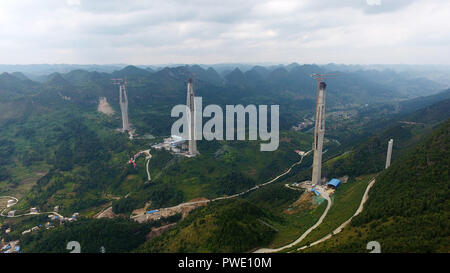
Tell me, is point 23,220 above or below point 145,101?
below

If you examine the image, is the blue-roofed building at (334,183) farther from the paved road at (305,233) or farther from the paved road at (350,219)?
the paved road at (350,219)

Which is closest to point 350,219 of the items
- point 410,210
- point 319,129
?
point 410,210

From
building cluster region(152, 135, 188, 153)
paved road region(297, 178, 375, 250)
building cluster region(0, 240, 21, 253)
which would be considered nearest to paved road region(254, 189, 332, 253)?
paved road region(297, 178, 375, 250)

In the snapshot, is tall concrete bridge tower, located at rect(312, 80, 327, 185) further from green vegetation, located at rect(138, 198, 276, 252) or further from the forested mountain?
green vegetation, located at rect(138, 198, 276, 252)

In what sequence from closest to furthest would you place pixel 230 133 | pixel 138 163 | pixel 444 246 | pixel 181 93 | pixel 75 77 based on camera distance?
1. pixel 444 246
2. pixel 138 163
3. pixel 230 133
4. pixel 181 93
5. pixel 75 77

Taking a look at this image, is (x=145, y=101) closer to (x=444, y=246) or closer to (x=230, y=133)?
(x=230, y=133)

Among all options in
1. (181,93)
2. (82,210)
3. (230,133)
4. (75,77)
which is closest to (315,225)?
(82,210)

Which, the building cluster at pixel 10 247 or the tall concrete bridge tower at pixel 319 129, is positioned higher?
the tall concrete bridge tower at pixel 319 129

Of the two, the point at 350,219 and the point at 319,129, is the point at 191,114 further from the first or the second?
the point at 350,219

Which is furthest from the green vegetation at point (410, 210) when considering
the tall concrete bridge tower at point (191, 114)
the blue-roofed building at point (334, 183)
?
the tall concrete bridge tower at point (191, 114)

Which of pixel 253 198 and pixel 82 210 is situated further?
pixel 82 210

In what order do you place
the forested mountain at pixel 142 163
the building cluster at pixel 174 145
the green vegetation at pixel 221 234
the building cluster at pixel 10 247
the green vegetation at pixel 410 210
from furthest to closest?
the building cluster at pixel 174 145
the building cluster at pixel 10 247
the forested mountain at pixel 142 163
the green vegetation at pixel 221 234
the green vegetation at pixel 410 210
